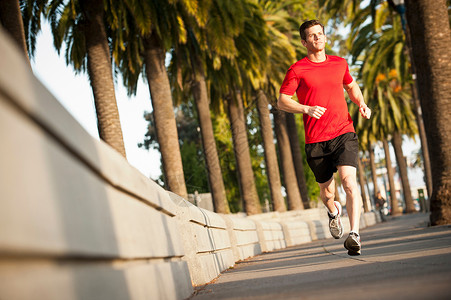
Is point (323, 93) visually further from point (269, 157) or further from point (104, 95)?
point (269, 157)

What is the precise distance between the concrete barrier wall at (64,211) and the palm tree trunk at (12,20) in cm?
910

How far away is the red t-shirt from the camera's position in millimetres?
6855

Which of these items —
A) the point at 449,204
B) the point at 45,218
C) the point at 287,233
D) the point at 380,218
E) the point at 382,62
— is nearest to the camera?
the point at 45,218

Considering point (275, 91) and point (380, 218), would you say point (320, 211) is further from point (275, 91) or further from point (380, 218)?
point (380, 218)

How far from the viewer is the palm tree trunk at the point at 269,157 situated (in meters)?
29.6

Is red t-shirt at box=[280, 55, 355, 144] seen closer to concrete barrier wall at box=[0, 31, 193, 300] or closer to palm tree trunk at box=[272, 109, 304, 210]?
concrete barrier wall at box=[0, 31, 193, 300]

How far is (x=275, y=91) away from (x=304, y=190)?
773 cm

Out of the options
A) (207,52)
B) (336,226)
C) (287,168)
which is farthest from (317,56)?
(287,168)

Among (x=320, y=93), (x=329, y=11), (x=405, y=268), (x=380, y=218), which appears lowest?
(x=380, y=218)

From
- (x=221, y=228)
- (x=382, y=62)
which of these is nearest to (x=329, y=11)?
(x=382, y=62)

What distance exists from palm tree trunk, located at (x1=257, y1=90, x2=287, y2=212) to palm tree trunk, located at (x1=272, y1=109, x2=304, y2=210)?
890mm

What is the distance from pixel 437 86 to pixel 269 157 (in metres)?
16.9

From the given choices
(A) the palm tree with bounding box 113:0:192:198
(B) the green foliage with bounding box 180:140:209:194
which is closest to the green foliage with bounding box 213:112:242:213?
(B) the green foliage with bounding box 180:140:209:194

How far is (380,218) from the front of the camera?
46.5 metres
